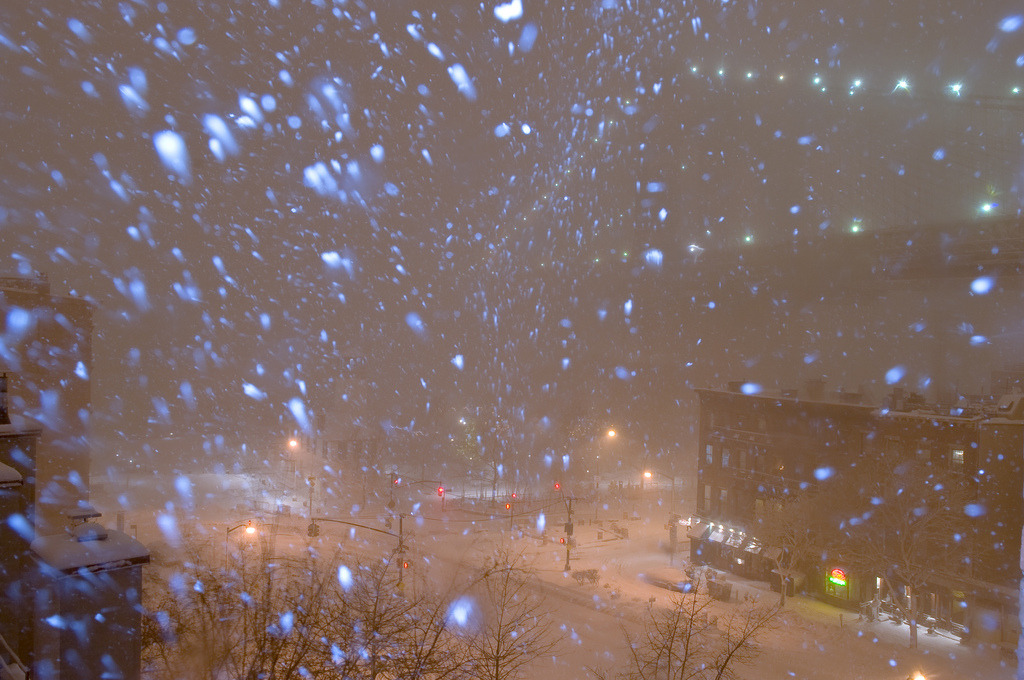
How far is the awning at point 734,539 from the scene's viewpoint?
22744 mm

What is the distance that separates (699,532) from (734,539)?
1472 millimetres

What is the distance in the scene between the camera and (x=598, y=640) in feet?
51.2

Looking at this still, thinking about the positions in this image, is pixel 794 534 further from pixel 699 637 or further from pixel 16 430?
pixel 16 430

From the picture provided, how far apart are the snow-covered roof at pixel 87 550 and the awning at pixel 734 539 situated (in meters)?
22.2

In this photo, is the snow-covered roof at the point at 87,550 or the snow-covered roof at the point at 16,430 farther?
the snow-covered roof at the point at 16,430

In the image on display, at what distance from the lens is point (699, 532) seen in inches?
951

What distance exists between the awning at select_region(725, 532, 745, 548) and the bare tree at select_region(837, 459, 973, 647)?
3.88 meters

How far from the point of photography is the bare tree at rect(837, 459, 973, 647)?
57.9 ft

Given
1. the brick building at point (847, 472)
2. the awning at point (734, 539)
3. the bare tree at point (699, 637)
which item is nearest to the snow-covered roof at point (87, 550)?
the bare tree at point (699, 637)

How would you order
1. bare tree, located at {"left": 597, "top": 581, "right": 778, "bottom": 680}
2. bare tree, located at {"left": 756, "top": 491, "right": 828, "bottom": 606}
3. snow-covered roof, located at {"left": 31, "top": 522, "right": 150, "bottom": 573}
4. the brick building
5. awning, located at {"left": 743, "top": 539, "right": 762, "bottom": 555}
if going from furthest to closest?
awning, located at {"left": 743, "top": 539, "right": 762, "bottom": 555}
bare tree, located at {"left": 756, "top": 491, "right": 828, "bottom": 606}
the brick building
bare tree, located at {"left": 597, "top": 581, "right": 778, "bottom": 680}
snow-covered roof, located at {"left": 31, "top": 522, "right": 150, "bottom": 573}

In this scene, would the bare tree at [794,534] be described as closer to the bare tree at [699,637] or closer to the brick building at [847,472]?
the brick building at [847,472]

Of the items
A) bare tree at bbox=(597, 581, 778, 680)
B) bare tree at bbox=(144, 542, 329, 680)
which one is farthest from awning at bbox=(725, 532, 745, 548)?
bare tree at bbox=(144, 542, 329, 680)

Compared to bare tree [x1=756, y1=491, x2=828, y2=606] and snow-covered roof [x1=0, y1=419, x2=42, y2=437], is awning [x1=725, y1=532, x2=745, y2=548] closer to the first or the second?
bare tree [x1=756, y1=491, x2=828, y2=606]

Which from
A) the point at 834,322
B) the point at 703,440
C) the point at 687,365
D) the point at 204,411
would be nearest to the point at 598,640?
the point at 703,440
